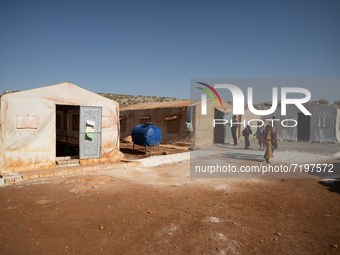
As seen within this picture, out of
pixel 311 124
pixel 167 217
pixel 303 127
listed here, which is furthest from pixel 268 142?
pixel 303 127

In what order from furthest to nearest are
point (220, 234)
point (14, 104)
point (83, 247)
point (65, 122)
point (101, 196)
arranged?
point (65, 122), point (14, 104), point (101, 196), point (220, 234), point (83, 247)

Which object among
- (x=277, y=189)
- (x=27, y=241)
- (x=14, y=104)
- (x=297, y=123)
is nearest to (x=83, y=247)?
(x=27, y=241)

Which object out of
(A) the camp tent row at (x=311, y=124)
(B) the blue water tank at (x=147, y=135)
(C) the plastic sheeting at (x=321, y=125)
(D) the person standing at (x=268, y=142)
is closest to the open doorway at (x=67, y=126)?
(B) the blue water tank at (x=147, y=135)

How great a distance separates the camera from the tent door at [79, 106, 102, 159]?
31.0 feet

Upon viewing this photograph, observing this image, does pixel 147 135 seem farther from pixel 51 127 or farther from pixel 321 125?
pixel 321 125

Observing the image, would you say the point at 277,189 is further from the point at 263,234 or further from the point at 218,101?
the point at 218,101

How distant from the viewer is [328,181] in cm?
792

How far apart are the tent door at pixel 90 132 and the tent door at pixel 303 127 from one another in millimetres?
19379

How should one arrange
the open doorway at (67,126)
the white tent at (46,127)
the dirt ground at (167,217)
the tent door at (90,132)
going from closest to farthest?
the dirt ground at (167,217) → the white tent at (46,127) → the tent door at (90,132) → the open doorway at (67,126)

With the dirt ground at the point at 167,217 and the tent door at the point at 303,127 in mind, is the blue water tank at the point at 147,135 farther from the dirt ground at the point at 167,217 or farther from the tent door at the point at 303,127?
the tent door at the point at 303,127

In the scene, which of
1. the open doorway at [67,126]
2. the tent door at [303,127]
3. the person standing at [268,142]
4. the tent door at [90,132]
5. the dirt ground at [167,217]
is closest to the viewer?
the dirt ground at [167,217]

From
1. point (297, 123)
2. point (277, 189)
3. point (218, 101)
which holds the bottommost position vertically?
point (277, 189)

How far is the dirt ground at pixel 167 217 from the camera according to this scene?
12.0ft

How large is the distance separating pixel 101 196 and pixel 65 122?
1186 cm
